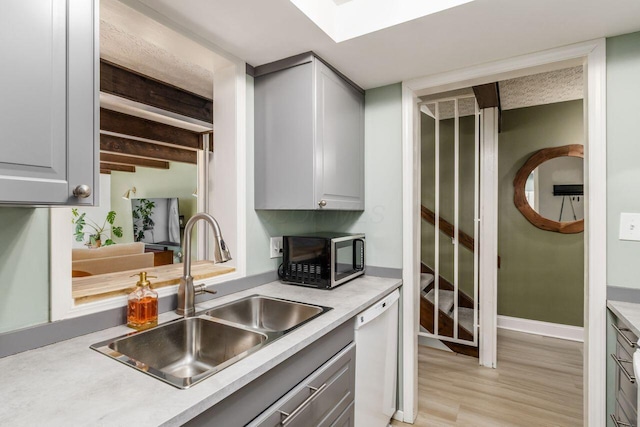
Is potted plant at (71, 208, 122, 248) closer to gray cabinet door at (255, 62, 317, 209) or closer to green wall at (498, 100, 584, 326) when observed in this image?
gray cabinet door at (255, 62, 317, 209)

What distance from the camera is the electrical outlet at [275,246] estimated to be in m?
1.93

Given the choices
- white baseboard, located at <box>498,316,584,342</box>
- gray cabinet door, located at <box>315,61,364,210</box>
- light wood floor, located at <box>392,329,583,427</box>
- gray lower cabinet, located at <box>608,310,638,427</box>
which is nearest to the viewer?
gray lower cabinet, located at <box>608,310,638,427</box>

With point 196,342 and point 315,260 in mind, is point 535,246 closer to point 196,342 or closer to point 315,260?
point 315,260

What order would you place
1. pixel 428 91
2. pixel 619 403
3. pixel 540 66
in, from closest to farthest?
pixel 619 403 → pixel 540 66 → pixel 428 91

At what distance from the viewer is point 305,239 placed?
1844 mm

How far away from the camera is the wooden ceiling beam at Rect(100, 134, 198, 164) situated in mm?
3298

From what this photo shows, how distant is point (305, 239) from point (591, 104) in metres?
1.55

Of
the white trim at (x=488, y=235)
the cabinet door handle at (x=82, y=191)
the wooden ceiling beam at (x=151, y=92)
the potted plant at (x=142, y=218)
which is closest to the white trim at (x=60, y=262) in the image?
the cabinet door handle at (x=82, y=191)

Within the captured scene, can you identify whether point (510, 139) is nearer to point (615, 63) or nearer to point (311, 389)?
point (615, 63)

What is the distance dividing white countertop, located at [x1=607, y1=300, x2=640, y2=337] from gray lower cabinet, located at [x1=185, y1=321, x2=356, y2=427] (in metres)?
1.06

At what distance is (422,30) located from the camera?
146 centimetres

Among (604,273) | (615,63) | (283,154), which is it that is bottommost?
(604,273)

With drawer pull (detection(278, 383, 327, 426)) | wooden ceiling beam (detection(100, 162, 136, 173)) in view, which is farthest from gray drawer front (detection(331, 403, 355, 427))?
wooden ceiling beam (detection(100, 162, 136, 173))

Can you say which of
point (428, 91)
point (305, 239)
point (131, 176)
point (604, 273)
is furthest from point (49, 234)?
point (131, 176)
